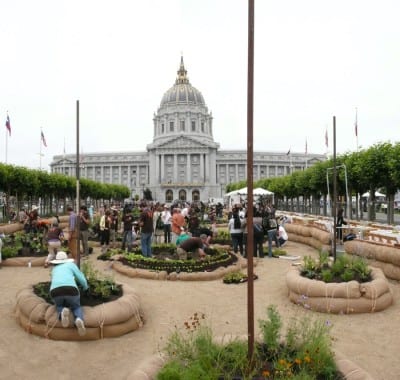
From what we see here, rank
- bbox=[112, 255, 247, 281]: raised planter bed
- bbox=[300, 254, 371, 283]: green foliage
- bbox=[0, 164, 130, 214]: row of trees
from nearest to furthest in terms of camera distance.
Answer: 1. bbox=[300, 254, 371, 283]: green foliage
2. bbox=[112, 255, 247, 281]: raised planter bed
3. bbox=[0, 164, 130, 214]: row of trees

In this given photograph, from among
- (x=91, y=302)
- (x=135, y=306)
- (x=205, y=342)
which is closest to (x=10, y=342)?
(x=91, y=302)

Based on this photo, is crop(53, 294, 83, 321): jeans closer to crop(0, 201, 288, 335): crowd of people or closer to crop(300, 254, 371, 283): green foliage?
crop(0, 201, 288, 335): crowd of people

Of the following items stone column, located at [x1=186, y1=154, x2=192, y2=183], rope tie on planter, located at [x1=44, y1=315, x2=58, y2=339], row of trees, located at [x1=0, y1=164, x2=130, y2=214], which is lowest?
rope tie on planter, located at [x1=44, y1=315, x2=58, y2=339]

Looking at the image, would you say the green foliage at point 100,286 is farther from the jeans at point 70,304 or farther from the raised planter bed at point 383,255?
the raised planter bed at point 383,255

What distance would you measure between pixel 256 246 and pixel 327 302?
7041 millimetres

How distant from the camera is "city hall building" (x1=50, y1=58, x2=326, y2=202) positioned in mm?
122062

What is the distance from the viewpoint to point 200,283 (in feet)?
36.8

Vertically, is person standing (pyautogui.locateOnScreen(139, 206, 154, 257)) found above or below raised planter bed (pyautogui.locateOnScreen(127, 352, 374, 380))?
above

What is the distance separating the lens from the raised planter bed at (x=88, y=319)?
6.78 meters

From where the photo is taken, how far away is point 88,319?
6867 millimetres

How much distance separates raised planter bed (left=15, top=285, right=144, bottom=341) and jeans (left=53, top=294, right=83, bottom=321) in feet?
0.48

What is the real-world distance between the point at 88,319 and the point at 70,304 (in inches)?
15.6

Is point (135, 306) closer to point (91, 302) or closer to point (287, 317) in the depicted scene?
point (91, 302)

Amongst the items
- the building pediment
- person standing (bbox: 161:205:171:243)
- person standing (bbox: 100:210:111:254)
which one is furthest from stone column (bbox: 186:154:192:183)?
person standing (bbox: 100:210:111:254)
